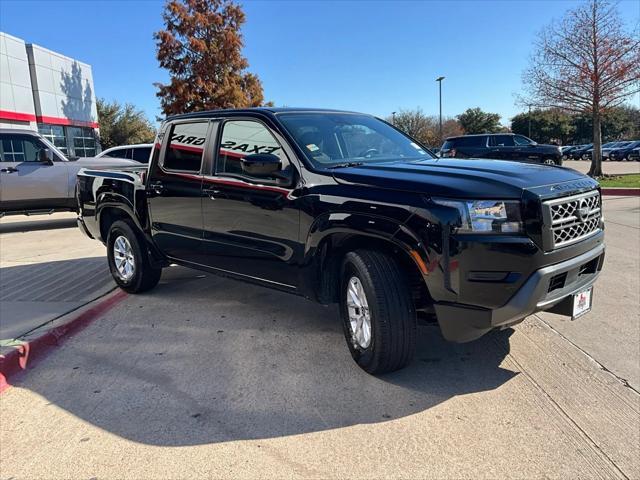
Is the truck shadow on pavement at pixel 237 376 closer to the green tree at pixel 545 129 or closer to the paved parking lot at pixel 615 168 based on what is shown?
the paved parking lot at pixel 615 168

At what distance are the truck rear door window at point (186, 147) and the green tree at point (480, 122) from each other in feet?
198

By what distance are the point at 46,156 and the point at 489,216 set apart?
10.2 meters

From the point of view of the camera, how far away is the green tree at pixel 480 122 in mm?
61281

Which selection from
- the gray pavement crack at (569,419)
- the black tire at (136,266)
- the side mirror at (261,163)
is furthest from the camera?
the black tire at (136,266)

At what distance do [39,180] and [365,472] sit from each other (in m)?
10.3

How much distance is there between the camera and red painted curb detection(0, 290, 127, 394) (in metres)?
3.73

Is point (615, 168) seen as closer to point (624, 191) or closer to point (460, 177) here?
point (624, 191)

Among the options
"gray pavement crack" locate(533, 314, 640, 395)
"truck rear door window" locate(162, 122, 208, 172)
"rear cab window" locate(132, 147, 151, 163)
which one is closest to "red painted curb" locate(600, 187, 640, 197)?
"gray pavement crack" locate(533, 314, 640, 395)

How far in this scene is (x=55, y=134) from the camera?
2709 cm

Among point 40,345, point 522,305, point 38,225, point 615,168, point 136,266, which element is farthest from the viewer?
point 615,168

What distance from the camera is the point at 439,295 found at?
119 inches

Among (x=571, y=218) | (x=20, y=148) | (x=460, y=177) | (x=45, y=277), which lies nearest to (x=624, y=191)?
(x=571, y=218)

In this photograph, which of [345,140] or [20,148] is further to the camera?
[20,148]

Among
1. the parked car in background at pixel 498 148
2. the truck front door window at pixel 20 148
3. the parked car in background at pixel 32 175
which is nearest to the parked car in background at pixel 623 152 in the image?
the parked car in background at pixel 498 148
